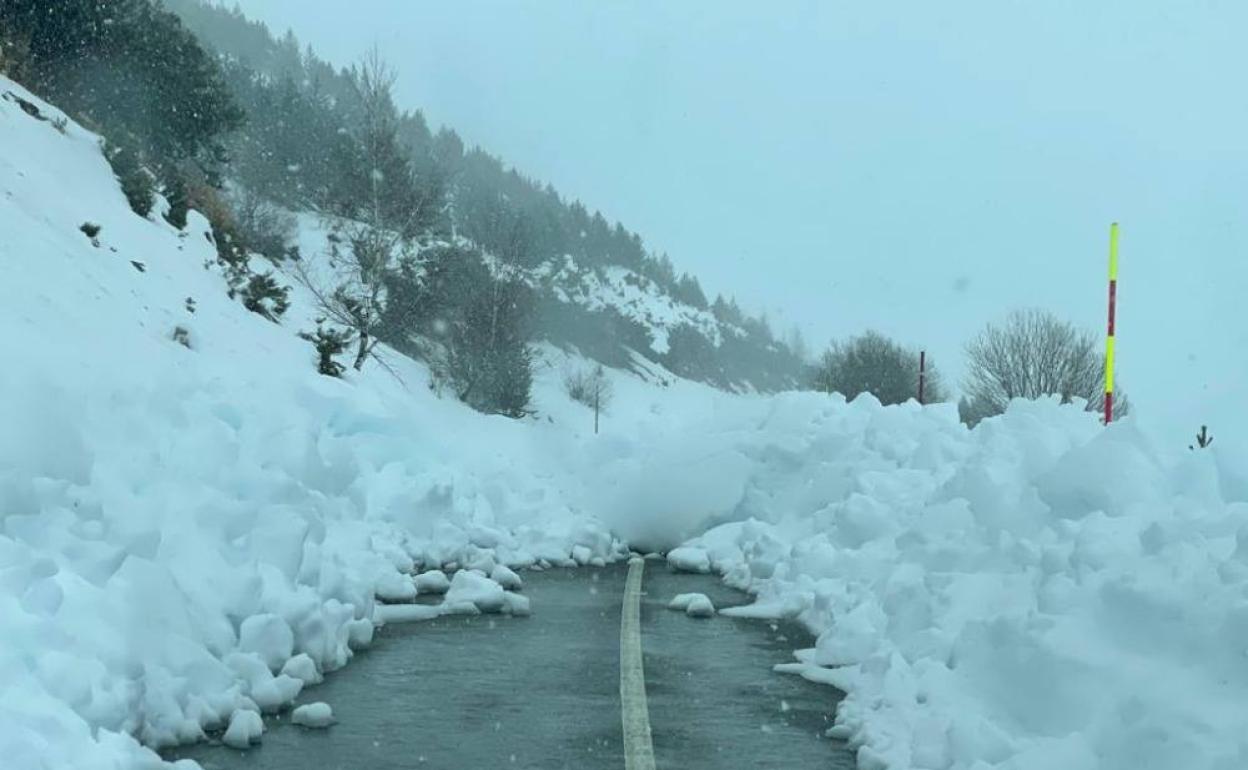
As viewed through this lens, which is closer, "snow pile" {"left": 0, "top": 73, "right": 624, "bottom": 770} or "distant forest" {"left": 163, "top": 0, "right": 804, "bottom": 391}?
Answer: "snow pile" {"left": 0, "top": 73, "right": 624, "bottom": 770}

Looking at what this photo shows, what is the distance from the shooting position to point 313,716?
725cm

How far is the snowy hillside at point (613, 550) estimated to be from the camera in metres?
5.93

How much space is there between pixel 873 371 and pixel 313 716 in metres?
51.0

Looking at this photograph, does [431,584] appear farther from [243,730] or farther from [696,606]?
[243,730]

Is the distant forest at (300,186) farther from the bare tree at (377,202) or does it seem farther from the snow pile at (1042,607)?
the snow pile at (1042,607)

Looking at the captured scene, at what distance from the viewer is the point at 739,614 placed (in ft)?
39.3

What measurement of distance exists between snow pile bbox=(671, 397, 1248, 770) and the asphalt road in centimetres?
42

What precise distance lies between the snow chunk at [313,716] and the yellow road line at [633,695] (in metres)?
1.56

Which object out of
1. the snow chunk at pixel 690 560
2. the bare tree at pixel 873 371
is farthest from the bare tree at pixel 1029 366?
the snow chunk at pixel 690 560

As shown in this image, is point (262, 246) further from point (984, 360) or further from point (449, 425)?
point (449, 425)

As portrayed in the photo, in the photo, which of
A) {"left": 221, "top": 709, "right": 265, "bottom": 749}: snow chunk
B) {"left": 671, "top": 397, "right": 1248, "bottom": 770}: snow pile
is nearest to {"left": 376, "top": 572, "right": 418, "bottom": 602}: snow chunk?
{"left": 671, "top": 397, "right": 1248, "bottom": 770}: snow pile

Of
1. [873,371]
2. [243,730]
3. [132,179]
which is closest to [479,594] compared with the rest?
[243,730]

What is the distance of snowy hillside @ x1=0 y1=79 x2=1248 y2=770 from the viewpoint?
5.93m

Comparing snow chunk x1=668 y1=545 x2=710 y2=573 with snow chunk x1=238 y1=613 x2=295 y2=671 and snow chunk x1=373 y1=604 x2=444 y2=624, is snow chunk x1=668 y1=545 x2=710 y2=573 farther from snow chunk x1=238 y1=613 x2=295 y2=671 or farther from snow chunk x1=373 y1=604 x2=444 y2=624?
snow chunk x1=238 y1=613 x2=295 y2=671
